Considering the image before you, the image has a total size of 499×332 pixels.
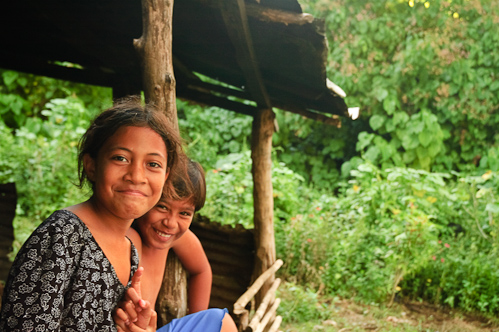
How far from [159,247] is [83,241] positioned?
876mm

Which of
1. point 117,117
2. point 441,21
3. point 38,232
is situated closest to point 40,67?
point 117,117

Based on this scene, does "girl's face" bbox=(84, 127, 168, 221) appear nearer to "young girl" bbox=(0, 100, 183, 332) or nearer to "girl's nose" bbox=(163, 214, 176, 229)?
"young girl" bbox=(0, 100, 183, 332)

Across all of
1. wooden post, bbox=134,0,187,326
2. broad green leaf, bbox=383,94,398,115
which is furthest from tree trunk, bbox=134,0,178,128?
broad green leaf, bbox=383,94,398,115

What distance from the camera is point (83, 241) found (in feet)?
5.34

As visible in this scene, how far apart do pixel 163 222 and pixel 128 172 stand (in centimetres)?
76

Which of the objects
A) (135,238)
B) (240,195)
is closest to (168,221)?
(135,238)

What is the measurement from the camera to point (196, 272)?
2.97 meters

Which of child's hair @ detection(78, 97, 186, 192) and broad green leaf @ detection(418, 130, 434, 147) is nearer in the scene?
child's hair @ detection(78, 97, 186, 192)

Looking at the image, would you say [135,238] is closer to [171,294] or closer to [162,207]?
[162,207]

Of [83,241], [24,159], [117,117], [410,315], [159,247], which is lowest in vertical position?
[410,315]

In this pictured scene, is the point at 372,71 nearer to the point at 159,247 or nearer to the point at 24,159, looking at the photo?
the point at 24,159

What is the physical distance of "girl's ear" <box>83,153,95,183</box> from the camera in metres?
1.82

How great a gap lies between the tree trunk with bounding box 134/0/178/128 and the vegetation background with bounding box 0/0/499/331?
3.71m

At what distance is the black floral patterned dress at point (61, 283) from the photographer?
1432 mm
